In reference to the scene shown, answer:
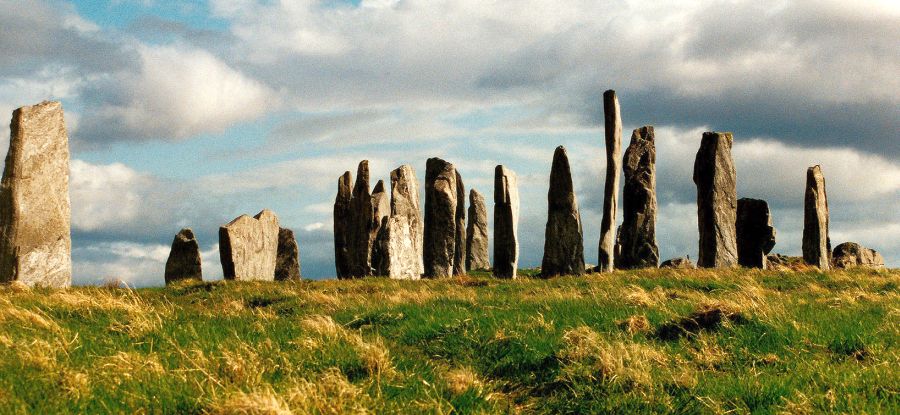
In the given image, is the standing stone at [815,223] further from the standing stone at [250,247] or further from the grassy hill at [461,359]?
the standing stone at [250,247]

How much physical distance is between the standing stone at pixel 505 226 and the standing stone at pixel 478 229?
9768 mm

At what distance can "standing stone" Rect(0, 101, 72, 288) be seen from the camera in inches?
785

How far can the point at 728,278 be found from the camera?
804 inches

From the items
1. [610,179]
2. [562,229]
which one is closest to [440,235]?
[562,229]

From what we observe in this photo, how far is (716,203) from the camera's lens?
25.4 meters

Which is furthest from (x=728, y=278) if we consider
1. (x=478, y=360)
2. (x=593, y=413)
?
(x=593, y=413)

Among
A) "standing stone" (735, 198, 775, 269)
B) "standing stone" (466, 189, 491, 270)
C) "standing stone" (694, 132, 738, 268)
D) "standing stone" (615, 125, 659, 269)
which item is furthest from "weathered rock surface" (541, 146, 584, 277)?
"standing stone" (466, 189, 491, 270)

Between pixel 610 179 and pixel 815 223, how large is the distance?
24.0ft

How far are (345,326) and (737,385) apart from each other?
18.4 feet

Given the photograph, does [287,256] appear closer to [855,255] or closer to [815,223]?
[815,223]

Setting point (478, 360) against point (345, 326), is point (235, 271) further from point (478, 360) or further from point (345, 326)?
point (478, 360)

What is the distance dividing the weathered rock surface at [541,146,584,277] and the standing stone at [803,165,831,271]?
8380mm

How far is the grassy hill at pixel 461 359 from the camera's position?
6.51 metres

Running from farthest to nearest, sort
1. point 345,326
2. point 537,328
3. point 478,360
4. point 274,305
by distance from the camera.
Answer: point 274,305 < point 345,326 < point 537,328 < point 478,360
